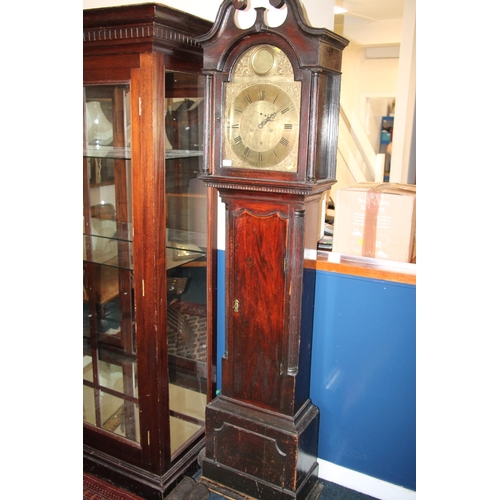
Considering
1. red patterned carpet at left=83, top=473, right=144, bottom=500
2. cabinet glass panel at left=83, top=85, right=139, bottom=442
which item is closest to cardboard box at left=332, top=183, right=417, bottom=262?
cabinet glass panel at left=83, top=85, right=139, bottom=442

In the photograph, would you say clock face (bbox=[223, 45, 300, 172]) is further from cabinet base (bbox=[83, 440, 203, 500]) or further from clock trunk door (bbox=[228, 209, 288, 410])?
cabinet base (bbox=[83, 440, 203, 500])

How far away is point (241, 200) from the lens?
166cm

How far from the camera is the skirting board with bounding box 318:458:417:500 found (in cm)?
189

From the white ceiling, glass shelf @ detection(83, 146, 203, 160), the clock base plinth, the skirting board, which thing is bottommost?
the skirting board

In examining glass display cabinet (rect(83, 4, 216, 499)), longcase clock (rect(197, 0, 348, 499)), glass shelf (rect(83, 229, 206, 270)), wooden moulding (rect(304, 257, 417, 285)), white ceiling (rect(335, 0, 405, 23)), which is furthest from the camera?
white ceiling (rect(335, 0, 405, 23))

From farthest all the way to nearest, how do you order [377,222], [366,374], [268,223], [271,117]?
1. [366,374]
2. [377,222]
3. [268,223]
4. [271,117]

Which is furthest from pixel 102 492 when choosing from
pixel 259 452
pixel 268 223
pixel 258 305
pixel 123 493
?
pixel 268 223

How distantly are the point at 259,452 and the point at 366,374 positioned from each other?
508mm

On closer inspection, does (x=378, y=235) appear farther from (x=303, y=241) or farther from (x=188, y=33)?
(x=188, y=33)

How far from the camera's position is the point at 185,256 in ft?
6.36

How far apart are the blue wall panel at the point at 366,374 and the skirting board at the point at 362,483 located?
0.02 m

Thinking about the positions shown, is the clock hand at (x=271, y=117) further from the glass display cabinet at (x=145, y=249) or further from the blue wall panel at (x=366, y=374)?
the blue wall panel at (x=366, y=374)

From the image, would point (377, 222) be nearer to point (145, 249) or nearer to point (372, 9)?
point (145, 249)

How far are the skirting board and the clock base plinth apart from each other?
0.32 ft
